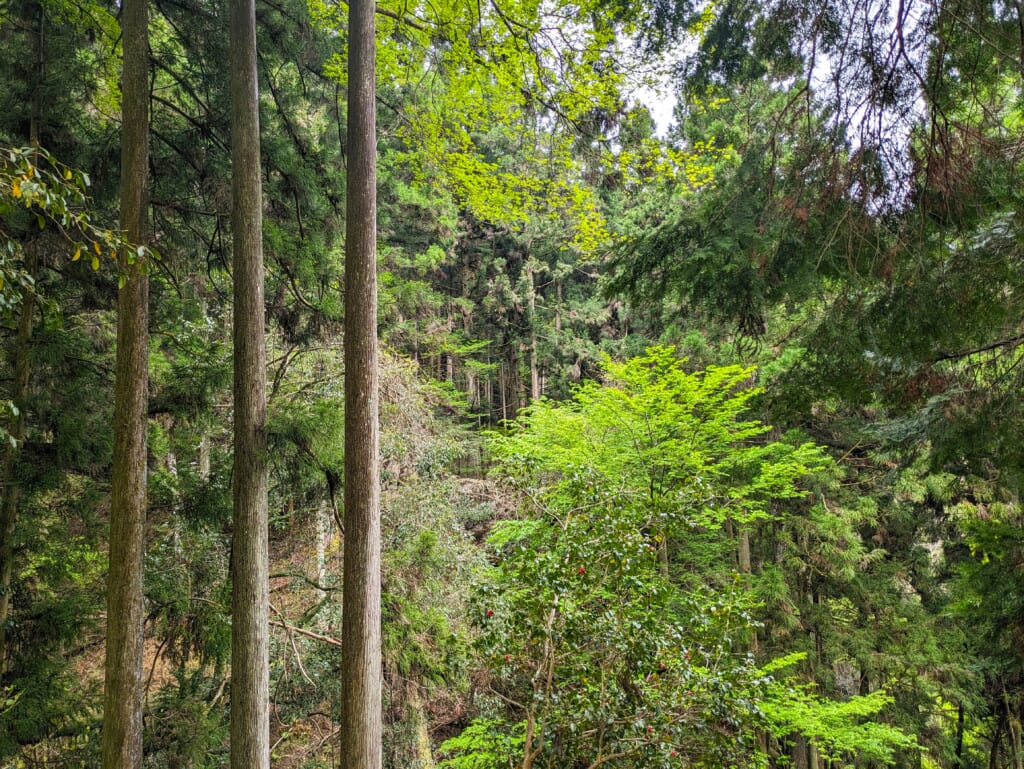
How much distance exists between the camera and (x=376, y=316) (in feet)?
14.4

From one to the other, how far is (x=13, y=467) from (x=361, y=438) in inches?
106

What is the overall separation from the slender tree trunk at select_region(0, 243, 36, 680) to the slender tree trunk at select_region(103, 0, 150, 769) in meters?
0.90

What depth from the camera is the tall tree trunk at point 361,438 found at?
149 inches

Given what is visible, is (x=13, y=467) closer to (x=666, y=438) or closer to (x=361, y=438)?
(x=361, y=438)

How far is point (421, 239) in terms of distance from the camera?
16.9m

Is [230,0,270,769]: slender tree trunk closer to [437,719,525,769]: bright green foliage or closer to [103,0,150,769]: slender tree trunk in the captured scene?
[103,0,150,769]: slender tree trunk

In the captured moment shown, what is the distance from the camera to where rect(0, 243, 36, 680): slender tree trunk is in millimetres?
4285

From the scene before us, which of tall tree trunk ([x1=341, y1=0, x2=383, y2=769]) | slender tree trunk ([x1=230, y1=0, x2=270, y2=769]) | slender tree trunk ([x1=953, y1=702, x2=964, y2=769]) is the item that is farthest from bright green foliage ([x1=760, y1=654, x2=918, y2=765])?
slender tree trunk ([x1=230, y1=0, x2=270, y2=769])

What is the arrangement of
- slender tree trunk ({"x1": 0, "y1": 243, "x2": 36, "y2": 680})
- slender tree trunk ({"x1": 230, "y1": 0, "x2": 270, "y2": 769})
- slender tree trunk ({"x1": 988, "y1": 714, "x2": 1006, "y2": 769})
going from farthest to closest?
1. slender tree trunk ({"x1": 988, "y1": 714, "x2": 1006, "y2": 769})
2. slender tree trunk ({"x1": 0, "y1": 243, "x2": 36, "y2": 680})
3. slender tree trunk ({"x1": 230, "y1": 0, "x2": 270, "y2": 769})

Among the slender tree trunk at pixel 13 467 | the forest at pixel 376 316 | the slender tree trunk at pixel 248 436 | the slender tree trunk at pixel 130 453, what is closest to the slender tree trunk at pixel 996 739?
the forest at pixel 376 316

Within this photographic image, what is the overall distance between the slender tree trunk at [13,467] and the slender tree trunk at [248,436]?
4.86ft

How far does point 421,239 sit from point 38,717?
14.2 meters

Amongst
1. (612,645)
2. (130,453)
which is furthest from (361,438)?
(612,645)

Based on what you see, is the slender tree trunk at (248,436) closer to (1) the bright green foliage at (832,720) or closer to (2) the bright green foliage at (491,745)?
(2) the bright green foliage at (491,745)
